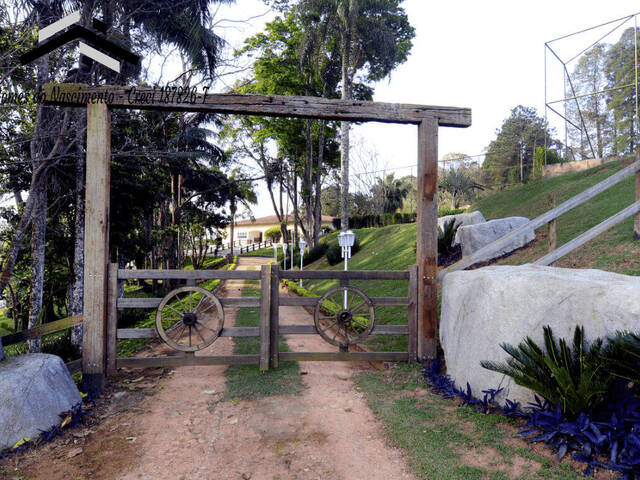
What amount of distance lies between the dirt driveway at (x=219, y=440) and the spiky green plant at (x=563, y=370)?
1161 mm

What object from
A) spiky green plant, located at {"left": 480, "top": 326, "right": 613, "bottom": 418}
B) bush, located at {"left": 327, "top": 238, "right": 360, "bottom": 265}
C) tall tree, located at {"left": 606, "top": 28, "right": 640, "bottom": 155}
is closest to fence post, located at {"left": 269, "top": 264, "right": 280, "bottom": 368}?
spiky green plant, located at {"left": 480, "top": 326, "right": 613, "bottom": 418}

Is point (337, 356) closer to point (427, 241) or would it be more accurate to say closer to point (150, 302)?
point (427, 241)

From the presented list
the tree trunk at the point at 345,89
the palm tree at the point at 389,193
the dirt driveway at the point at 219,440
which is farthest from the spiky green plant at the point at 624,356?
the palm tree at the point at 389,193

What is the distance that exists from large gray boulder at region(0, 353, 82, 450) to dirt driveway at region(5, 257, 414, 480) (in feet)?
0.66

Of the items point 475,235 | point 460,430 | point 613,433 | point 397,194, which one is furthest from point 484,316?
point 397,194

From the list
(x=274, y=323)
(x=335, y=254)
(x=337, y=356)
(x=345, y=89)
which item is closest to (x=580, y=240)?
(x=337, y=356)

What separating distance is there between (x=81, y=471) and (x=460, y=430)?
2.81 meters

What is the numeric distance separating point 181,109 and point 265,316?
8.67ft

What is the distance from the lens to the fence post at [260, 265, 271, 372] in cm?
464

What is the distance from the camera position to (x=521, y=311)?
10.5 feet

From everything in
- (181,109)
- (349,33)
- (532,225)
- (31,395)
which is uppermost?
(349,33)

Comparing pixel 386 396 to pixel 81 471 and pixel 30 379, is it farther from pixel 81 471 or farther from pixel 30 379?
pixel 30 379

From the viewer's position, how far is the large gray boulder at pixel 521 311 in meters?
2.78

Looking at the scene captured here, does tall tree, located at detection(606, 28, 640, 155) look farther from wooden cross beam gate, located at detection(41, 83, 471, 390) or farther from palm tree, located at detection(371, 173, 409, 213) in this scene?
palm tree, located at detection(371, 173, 409, 213)
